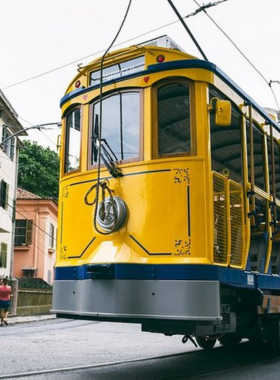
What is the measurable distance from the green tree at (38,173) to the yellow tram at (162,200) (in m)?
38.8

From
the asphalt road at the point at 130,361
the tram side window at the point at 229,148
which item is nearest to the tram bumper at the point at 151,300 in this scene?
the asphalt road at the point at 130,361

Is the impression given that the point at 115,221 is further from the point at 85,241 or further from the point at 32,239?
the point at 32,239

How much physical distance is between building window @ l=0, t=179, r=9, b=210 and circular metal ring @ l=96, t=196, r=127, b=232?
811 inches

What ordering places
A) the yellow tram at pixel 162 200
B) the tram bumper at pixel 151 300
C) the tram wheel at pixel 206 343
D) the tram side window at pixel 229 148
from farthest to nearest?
the tram wheel at pixel 206 343
the tram side window at pixel 229 148
the yellow tram at pixel 162 200
the tram bumper at pixel 151 300

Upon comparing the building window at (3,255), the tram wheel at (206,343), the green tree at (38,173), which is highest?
the green tree at (38,173)

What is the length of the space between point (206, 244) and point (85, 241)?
5.27 ft

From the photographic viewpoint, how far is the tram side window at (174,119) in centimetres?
664

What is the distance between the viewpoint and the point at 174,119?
6762 millimetres

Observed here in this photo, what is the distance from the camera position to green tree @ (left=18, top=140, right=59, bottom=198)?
46.0m

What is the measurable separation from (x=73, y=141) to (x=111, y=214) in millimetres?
1573

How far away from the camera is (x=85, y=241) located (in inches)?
271

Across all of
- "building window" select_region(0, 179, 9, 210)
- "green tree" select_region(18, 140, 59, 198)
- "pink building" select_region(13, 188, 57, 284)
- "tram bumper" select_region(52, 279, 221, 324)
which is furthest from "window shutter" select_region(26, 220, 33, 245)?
"tram bumper" select_region(52, 279, 221, 324)

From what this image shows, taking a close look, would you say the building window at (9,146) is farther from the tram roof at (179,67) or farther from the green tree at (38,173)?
the tram roof at (179,67)

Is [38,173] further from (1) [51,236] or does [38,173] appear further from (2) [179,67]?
(2) [179,67]
